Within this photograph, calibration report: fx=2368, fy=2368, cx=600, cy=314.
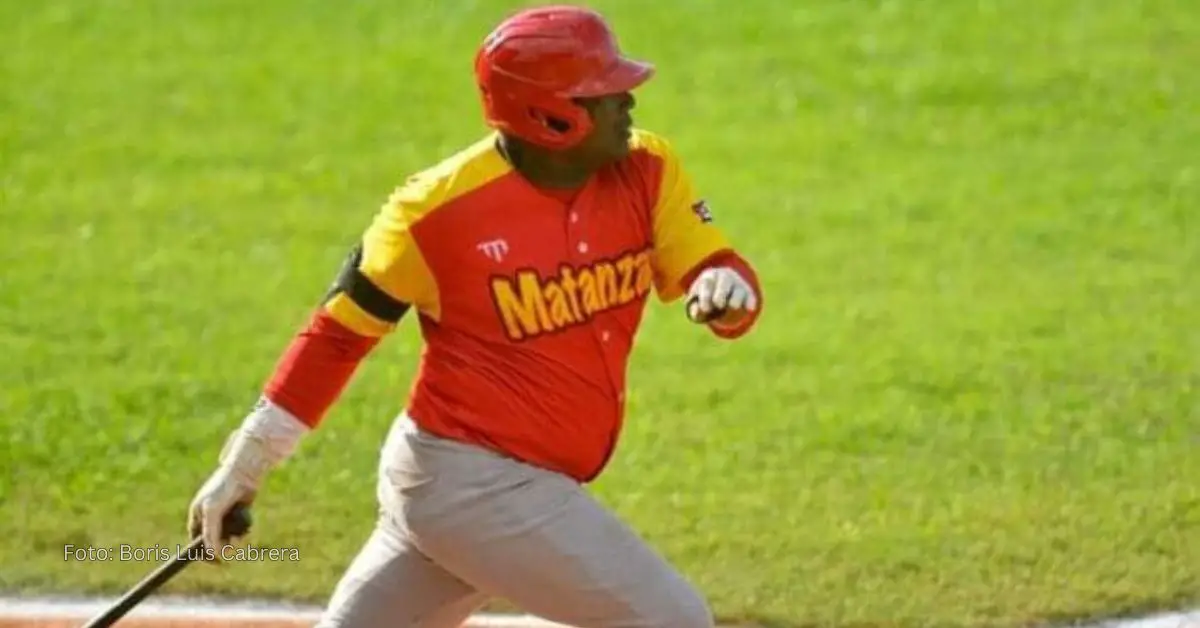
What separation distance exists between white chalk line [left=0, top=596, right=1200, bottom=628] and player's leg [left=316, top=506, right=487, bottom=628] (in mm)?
1467

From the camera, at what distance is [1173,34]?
13.9 metres

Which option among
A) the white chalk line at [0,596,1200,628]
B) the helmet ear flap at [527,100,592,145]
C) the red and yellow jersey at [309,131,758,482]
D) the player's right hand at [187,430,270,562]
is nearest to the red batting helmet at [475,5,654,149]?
the helmet ear flap at [527,100,592,145]

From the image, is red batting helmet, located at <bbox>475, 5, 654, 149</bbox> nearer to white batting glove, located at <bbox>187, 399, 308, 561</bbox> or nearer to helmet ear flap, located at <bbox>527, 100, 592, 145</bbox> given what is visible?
helmet ear flap, located at <bbox>527, 100, 592, 145</bbox>

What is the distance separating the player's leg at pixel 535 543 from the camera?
490cm

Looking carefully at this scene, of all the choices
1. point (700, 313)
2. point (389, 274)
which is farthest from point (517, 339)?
point (700, 313)

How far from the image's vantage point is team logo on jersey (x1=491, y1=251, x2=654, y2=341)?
505cm

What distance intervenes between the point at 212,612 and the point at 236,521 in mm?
1871

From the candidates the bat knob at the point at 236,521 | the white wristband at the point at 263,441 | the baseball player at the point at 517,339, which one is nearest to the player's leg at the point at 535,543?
the baseball player at the point at 517,339

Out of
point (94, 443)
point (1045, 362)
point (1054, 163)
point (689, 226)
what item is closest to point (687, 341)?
point (1045, 362)

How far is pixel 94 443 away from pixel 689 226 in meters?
3.85

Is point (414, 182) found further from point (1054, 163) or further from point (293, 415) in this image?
point (1054, 163)

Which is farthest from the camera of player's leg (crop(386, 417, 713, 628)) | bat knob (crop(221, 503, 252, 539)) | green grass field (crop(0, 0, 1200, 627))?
green grass field (crop(0, 0, 1200, 627))

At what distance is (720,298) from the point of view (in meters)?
4.97

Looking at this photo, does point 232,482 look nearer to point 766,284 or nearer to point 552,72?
point 552,72
